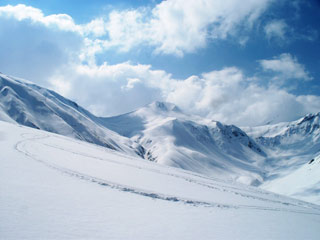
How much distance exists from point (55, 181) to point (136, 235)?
20.3ft

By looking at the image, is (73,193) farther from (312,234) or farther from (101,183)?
(312,234)

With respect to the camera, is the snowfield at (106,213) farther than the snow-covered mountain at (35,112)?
No

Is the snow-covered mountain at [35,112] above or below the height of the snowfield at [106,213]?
above

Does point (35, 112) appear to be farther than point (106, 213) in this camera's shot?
Yes

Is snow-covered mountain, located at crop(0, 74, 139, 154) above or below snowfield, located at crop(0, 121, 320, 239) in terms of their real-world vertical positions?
above

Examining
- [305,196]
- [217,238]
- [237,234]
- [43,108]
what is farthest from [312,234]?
[43,108]

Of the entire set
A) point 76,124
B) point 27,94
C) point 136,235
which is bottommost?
point 136,235

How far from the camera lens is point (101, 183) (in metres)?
12.6

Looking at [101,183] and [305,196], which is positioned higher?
[305,196]

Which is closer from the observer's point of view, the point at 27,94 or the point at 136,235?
the point at 136,235

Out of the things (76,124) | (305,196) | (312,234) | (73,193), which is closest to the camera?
(73,193)

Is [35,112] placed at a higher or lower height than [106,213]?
higher

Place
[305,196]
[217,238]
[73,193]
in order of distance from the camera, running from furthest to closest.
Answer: [305,196] < [73,193] < [217,238]

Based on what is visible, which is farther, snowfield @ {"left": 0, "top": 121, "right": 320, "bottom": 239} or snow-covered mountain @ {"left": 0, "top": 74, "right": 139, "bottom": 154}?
snow-covered mountain @ {"left": 0, "top": 74, "right": 139, "bottom": 154}
